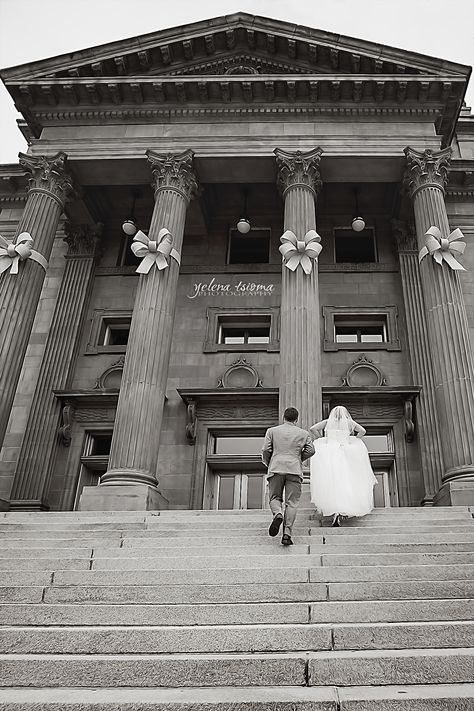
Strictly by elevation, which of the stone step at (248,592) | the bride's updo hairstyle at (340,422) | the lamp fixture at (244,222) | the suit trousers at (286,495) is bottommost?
the stone step at (248,592)

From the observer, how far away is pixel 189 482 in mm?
19594

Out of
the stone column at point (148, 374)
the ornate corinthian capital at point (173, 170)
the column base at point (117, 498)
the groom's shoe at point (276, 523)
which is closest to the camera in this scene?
the groom's shoe at point (276, 523)

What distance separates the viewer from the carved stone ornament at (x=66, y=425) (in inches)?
810

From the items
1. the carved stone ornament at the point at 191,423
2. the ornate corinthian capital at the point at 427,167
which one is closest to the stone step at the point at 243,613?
the carved stone ornament at the point at 191,423

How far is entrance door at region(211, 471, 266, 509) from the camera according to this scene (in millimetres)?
20000

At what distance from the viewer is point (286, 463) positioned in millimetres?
9977

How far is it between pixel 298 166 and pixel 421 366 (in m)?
8.19

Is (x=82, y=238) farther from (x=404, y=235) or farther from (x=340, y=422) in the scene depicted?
(x=340, y=422)

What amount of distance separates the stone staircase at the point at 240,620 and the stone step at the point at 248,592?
0.01m

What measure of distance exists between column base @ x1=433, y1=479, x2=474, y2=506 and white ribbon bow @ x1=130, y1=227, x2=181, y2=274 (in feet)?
33.6

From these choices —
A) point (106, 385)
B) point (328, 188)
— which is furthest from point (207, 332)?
point (328, 188)

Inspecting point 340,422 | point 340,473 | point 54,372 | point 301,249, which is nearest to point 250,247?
point 301,249

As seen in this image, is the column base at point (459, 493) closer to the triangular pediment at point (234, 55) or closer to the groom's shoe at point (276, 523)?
the groom's shoe at point (276, 523)

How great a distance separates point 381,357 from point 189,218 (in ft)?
31.5
